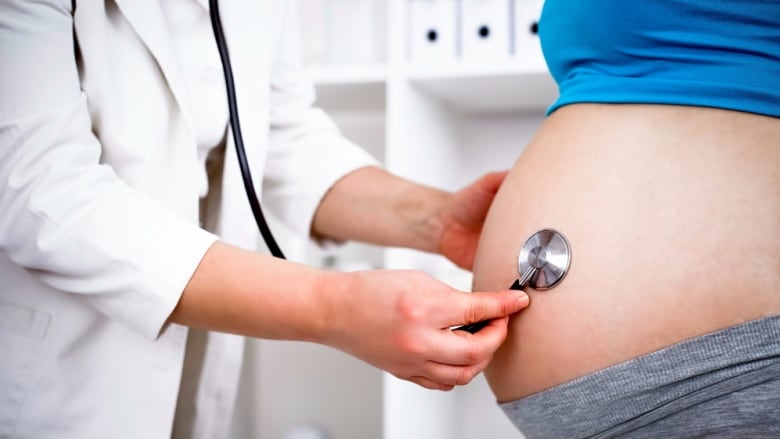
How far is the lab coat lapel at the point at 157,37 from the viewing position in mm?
781

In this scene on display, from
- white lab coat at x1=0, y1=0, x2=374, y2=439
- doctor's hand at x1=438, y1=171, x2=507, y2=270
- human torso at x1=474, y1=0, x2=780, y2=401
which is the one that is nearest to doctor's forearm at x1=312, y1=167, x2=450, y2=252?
doctor's hand at x1=438, y1=171, x2=507, y2=270

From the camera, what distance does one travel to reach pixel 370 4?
1695mm

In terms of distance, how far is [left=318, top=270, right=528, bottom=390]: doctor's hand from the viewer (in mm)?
597

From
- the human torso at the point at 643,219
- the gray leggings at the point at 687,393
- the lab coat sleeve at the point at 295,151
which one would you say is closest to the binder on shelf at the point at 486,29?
the lab coat sleeve at the point at 295,151

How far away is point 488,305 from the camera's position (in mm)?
619

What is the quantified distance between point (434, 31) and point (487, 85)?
0.17 meters

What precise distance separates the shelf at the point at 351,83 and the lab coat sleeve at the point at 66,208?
0.80 m

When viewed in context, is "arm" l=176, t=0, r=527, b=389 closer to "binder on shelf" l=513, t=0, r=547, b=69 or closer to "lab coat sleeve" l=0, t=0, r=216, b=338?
"lab coat sleeve" l=0, t=0, r=216, b=338

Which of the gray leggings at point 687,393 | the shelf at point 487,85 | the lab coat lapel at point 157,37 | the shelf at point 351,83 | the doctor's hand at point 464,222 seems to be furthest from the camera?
the shelf at point 351,83

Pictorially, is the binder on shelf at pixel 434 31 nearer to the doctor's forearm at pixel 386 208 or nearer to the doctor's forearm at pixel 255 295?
the doctor's forearm at pixel 386 208

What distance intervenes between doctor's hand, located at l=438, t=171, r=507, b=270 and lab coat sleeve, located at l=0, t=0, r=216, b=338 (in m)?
0.42

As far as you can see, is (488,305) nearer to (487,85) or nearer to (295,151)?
(295,151)

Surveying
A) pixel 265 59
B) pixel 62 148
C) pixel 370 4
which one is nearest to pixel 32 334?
pixel 62 148

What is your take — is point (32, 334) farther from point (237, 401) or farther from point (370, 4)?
point (370, 4)
